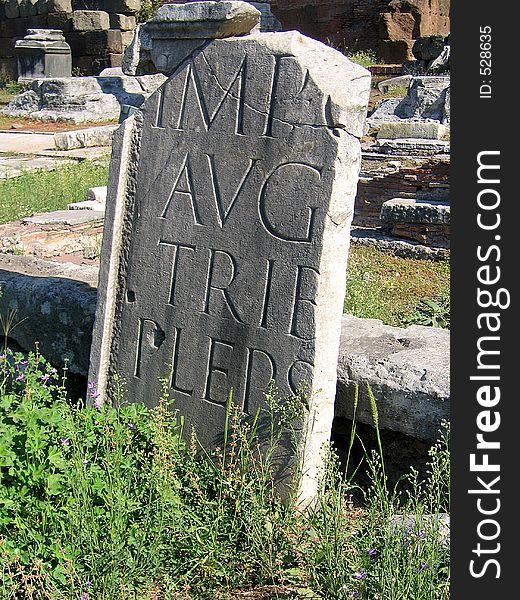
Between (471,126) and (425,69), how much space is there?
54.0 ft

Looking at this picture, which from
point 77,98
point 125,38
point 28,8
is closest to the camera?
point 77,98

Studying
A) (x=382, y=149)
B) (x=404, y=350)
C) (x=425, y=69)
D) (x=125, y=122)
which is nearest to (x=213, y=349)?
(x=404, y=350)

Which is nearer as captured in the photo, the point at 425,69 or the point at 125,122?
the point at 125,122

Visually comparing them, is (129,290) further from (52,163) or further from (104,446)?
(52,163)

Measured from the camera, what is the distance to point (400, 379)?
302cm

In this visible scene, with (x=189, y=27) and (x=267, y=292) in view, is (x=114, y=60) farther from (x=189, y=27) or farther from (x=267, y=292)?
(x=267, y=292)

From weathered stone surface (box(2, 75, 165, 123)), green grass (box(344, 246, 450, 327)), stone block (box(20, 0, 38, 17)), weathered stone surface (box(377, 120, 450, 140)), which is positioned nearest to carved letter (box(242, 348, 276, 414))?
green grass (box(344, 246, 450, 327))

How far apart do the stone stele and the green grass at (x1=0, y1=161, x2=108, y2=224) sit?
430 cm

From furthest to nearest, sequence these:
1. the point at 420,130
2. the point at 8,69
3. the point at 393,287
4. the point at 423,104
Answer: the point at 8,69
the point at 423,104
the point at 420,130
the point at 393,287

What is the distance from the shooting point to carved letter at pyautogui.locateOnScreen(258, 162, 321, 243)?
2.84 meters

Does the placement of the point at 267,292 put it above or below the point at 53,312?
above

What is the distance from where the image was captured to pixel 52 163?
10781 mm

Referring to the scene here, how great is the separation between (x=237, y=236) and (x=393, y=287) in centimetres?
336

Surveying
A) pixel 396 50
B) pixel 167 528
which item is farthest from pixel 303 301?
pixel 396 50
